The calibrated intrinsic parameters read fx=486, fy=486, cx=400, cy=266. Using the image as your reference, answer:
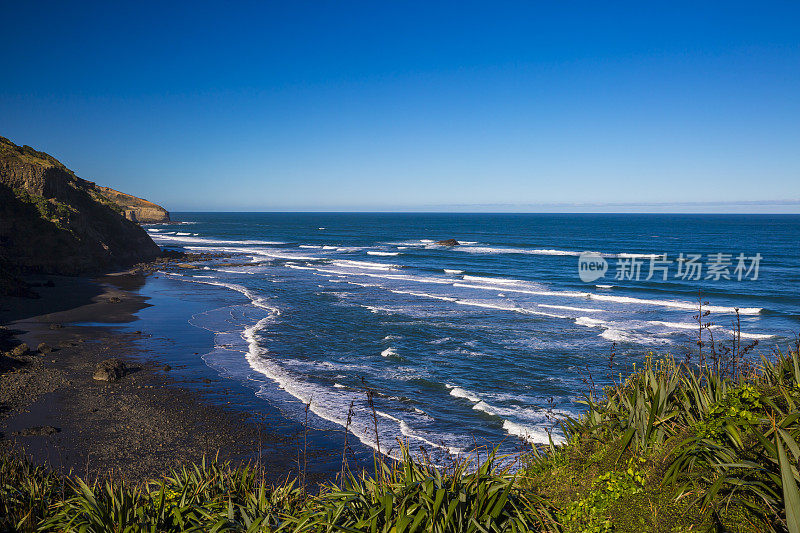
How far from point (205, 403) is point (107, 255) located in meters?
30.6

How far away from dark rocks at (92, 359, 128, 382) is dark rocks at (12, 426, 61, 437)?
10.9 ft

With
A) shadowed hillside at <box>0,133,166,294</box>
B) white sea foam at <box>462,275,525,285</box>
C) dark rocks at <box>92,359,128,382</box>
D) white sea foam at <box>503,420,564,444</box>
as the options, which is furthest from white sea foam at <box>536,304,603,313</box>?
shadowed hillside at <box>0,133,166,294</box>

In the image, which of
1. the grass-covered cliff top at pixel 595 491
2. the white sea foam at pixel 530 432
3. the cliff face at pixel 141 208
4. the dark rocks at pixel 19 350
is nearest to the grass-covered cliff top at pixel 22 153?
the dark rocks at pixel 19 350

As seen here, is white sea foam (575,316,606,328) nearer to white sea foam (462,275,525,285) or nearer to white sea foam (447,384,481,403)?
white sea foam (447,384,481,403)

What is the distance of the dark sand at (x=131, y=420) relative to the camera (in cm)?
907

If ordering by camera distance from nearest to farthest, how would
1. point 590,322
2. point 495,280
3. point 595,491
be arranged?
point 595,491 → point 590,322 → point 495,280

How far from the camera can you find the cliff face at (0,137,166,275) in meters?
29.4

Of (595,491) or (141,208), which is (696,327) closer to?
(595,491)

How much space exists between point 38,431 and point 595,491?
10.8 m

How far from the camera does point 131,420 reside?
35.6ft

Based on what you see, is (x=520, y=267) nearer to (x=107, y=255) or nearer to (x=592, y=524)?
(x=107, y=255)

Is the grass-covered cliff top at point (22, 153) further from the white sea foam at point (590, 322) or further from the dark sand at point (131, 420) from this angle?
the white sea foam at point (590, 322)

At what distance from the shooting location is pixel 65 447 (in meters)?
9.38

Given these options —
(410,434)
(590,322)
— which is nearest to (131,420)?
(410,434)
